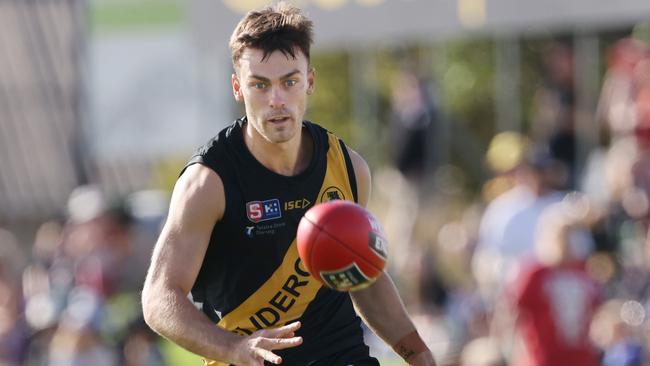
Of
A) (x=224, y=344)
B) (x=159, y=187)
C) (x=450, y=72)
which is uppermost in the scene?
(x=224, y=344)

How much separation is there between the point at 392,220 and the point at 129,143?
4.03m

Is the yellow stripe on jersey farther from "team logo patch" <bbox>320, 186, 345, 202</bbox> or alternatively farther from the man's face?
the man's face

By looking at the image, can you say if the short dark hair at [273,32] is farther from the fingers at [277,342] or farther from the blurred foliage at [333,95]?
the blurred foliage at [333,95]

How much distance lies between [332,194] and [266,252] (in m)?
0.39

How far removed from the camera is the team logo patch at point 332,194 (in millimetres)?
5727

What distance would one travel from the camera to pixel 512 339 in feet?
34.7

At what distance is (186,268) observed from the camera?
533 cm

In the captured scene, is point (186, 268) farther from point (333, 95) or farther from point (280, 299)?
Answer: point (333, 95)

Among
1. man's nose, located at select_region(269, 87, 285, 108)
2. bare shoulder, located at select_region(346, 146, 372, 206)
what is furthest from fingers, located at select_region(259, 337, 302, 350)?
bare shoulder, located at select_region(346, 146, 372, 206)

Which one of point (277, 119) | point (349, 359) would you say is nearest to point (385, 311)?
point (349, 359)

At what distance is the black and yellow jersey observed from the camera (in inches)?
218

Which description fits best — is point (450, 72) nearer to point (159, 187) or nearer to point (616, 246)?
point (159, 187)

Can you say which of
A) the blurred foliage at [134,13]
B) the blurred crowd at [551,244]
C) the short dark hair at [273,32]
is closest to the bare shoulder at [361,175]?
the short dark hair at [273,32]

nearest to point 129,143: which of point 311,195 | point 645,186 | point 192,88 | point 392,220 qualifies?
point 192,88
